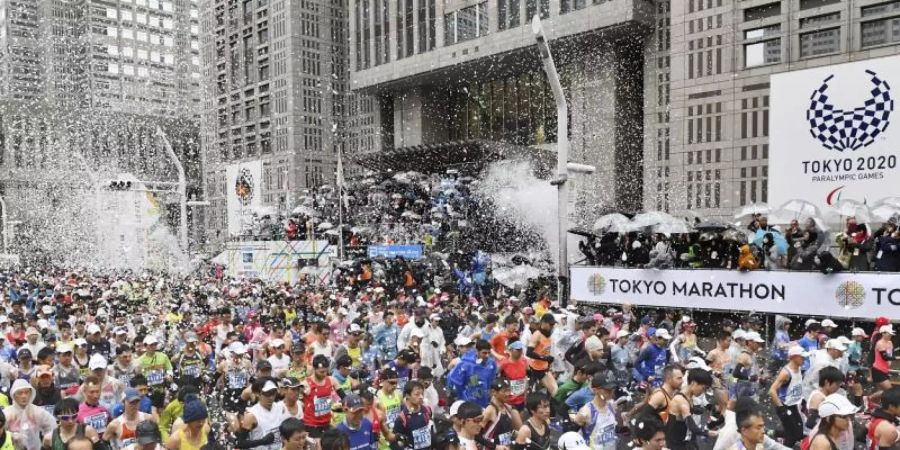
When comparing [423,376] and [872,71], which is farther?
[872,71]

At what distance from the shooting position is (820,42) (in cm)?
3359

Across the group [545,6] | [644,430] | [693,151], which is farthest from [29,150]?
[644,430]

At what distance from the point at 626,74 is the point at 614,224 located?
27417 mm

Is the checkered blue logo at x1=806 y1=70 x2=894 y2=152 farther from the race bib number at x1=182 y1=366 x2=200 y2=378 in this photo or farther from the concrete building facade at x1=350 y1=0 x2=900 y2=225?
the concrete building facade at x1=350 y1=0 x2=900 y2=225

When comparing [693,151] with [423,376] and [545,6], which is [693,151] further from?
[423,376]

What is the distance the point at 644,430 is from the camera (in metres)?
5.12

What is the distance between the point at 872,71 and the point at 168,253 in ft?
129

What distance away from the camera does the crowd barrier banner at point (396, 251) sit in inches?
1027

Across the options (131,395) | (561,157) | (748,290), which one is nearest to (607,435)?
(131,395)

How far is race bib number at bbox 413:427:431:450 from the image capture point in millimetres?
6535

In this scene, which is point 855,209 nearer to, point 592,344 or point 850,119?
point 850,119

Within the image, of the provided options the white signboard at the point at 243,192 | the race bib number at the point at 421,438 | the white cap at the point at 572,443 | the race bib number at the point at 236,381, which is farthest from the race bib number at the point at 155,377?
the white signboard at the point at 243,192

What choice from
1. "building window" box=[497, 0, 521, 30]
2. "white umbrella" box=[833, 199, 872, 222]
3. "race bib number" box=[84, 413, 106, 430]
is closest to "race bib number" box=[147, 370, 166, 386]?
"race bib number" box=[84, 413, 106, 430]

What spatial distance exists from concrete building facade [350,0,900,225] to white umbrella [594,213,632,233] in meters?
20.6
